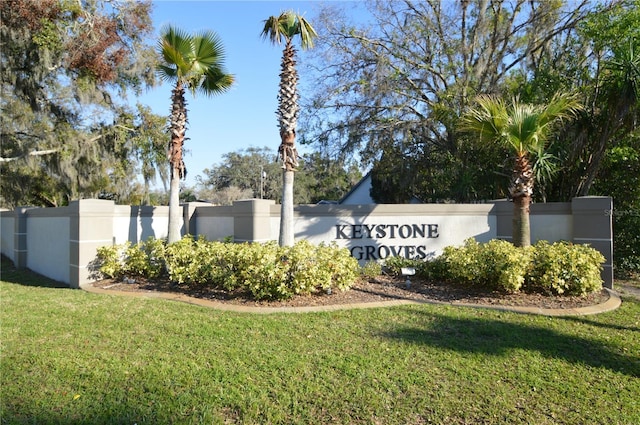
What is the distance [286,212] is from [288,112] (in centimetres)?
196

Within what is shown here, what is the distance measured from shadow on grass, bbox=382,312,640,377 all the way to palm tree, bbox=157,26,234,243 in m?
5.97

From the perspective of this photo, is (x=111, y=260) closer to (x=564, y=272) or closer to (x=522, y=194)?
(x=522, y=194)

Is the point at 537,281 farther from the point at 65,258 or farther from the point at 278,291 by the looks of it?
the point at 65,258

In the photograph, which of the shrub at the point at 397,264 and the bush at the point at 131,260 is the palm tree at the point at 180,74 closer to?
the bush at the point at 131,260

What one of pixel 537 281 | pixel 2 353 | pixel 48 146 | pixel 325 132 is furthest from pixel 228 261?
pixel 48 146

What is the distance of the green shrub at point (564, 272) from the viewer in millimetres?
6875

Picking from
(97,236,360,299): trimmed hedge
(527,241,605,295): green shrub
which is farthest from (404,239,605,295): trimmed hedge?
(97,236,360,299): trimmed hedge

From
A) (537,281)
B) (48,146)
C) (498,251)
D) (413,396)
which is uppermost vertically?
(48,146)

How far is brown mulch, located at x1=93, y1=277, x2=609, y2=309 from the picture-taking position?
22.0 feet

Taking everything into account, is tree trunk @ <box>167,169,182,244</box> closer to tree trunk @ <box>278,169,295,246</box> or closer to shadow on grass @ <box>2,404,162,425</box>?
tree trunk @ <box>278,169,295,246</box>

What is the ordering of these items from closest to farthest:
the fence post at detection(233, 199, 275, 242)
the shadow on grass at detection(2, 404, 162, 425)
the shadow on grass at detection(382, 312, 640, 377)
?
the shadow on grass at detection(2, 404, 162, 425) → the shadow on grass at detection(382, 312, 640, 377) → the fence post at detection(233, 199, 275, 242)

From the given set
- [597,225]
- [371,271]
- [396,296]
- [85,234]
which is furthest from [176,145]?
[597,225]

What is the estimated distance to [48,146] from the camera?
50.6 feet

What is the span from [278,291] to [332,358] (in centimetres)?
242
